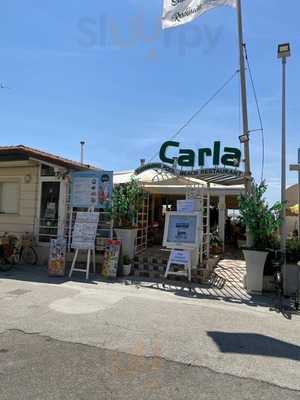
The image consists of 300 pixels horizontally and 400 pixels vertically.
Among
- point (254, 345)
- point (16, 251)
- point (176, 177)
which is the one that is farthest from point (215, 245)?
point (254, 345)

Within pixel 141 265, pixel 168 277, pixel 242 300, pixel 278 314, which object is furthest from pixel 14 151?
pixel 278 314

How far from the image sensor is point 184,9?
9.30 metres

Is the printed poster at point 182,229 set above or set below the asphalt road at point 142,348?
above

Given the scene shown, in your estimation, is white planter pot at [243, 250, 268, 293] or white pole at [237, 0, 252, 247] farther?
white pole at [237, 0, 252, 247]

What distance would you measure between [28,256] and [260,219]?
6.79 meters

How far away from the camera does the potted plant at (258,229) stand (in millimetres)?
8141

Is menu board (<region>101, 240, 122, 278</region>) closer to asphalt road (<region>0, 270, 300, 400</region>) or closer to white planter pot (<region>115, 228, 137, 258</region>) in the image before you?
white planter pot (<region>115, 228, 137, 258</region>)

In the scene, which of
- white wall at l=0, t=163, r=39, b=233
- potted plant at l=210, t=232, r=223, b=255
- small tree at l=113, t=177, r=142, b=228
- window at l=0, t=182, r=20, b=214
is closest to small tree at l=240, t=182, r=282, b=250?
small tree at l=113, t=177, r=142, b=228

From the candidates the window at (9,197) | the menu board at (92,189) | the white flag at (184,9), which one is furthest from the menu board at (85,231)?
the white flag at (184,9)

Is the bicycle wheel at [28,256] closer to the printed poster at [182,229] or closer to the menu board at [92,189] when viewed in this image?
the menu board at [92,189]

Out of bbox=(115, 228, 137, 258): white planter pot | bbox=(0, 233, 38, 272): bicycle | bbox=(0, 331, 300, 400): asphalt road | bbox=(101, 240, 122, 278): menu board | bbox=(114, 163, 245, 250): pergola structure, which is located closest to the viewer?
bbox=(0, 331, 300, 400): asphalt road

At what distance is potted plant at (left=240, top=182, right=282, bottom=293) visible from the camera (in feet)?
26.7

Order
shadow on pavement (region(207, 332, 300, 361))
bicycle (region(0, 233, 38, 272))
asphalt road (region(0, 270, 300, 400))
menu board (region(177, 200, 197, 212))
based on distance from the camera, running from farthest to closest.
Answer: bicycle (region(0, 233, 38, 272)) → menu board (region(177, 200, 197, 212)) → shadow on pavement (region(207, 332, 300, 361)) → asphalt road (region(0, 270, 300, 400))

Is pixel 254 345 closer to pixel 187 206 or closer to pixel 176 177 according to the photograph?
pixel 187 206
